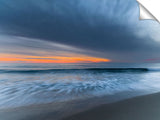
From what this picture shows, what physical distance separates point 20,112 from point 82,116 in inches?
52.2

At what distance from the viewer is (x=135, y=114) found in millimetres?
1289

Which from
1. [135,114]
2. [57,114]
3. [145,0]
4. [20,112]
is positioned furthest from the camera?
[145,0]

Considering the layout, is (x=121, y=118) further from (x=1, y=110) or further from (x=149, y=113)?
(x=1, y=110)

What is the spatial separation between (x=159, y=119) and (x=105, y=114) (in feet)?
2.59

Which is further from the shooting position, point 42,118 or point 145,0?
point 145,0

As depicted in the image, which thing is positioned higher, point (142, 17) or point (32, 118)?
point (142, 17)

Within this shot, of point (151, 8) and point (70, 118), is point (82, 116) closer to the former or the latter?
point (70, 118)

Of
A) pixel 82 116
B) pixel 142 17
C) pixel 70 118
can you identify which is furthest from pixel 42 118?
pixel 142 17

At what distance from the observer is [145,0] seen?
5.67 ft

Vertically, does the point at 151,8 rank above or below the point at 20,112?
above

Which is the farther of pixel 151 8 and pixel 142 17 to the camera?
pixel 142 17

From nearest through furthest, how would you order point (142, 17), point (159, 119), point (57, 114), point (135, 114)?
point (159, 119)
point (135, 114)
point (57, 114)
point (142, 17)

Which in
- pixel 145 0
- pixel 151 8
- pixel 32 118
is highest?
pixel 145 0

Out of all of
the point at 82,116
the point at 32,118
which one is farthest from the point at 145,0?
the point at 32,118
